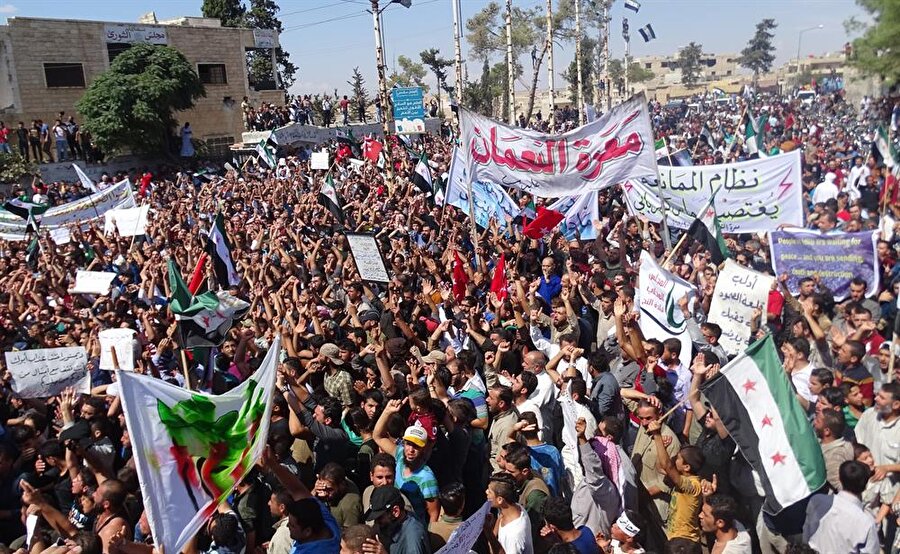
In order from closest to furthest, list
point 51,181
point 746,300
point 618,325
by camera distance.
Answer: point 618,325 → point 746,300 → point 51,181

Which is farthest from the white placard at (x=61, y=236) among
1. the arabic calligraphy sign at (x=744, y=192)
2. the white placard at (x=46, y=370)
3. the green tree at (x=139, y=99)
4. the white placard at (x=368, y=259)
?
the green tree at (x=139, y=99)

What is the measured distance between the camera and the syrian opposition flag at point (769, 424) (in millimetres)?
3889

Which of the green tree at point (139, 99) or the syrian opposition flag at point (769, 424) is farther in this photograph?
the green tree at point (139, 99)

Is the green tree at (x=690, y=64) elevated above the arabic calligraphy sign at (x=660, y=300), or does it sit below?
above

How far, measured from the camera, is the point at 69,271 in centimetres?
1175

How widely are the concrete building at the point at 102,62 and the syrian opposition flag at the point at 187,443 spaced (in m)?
28.3

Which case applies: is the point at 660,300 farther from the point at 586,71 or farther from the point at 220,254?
the point at 586,71

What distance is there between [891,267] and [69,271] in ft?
35.8

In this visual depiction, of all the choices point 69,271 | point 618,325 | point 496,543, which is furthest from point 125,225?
point 496,543

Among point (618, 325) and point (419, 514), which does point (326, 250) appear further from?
point (419, 514)

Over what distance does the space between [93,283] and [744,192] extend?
7843 mm

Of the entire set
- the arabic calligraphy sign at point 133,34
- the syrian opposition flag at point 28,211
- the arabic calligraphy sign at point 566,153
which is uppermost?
the arabic calligraphy sign at point 133,34

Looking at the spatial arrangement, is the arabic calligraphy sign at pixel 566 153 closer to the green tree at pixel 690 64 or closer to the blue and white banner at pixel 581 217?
the blue and white banner at pixel 581 217

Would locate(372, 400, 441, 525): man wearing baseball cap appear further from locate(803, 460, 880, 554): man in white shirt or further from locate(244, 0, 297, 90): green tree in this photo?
locate(244, 0, 297, 90): green tree
